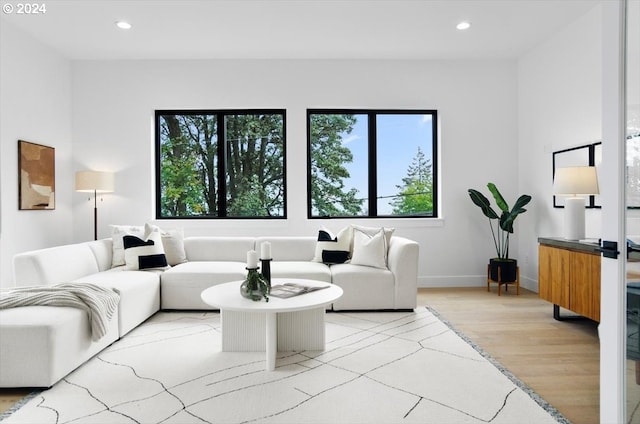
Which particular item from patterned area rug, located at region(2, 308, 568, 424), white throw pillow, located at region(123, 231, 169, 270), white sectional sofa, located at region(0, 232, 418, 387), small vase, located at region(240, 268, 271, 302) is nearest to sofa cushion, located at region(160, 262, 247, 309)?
white sectional sofa, located at region(0, 232, 418, 387)

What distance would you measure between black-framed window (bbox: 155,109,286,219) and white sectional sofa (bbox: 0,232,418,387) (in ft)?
2.77

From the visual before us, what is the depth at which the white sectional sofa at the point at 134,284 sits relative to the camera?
2.28 m

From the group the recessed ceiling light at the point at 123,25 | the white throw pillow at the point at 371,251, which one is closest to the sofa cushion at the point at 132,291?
the white throw pillow at the point at 371,251

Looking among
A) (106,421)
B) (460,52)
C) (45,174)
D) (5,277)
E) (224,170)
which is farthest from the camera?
(224,170)

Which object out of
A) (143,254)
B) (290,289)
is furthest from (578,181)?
(143,254)

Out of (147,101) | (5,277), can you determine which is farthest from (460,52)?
(5,277)

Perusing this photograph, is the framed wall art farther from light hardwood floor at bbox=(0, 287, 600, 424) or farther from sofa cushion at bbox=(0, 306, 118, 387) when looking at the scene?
sofa cushion at bbox=(0, 306, 118, 387)

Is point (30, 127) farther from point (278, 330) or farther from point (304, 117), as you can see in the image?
point (278, 330)

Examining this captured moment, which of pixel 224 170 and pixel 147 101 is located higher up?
pixel 147 101

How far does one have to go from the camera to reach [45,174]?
15.1 ft

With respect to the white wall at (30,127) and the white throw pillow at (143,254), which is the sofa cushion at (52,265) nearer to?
the white throw pillow at (143,254)

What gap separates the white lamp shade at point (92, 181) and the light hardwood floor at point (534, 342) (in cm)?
286

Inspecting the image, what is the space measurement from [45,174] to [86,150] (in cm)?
65

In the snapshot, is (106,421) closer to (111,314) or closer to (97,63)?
(111,314)
